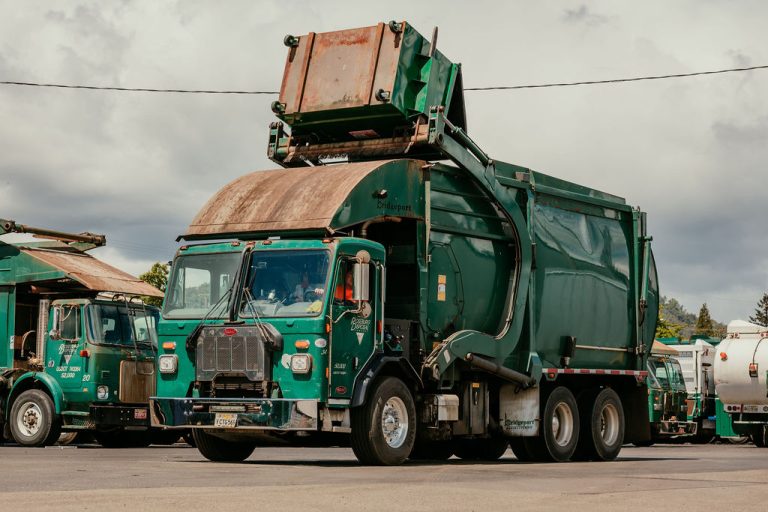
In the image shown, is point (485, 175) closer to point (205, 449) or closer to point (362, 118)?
point (362, 118)

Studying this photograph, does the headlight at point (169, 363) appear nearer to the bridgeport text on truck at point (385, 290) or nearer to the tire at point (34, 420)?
the bridgeport text on truck at point (385, 290)

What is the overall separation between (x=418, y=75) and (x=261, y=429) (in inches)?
206

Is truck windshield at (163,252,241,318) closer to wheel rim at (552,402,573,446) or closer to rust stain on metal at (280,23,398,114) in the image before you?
rust stain on metal at (280,23,398,114)

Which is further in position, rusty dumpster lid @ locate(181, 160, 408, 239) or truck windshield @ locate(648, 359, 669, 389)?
truck windshield @ locate(648, 359, 669, 389)

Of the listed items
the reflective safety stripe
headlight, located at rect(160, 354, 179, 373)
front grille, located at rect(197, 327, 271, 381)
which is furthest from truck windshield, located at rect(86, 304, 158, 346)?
the reflective safety stripe

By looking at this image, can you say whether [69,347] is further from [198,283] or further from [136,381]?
[198,283]

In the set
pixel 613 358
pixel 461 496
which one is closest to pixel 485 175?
pixel 613 358

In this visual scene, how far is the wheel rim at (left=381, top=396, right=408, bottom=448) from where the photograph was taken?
52.0ft

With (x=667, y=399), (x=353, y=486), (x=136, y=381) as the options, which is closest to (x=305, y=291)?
(x=353, y=486)

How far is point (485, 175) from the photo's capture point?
58.9 feet

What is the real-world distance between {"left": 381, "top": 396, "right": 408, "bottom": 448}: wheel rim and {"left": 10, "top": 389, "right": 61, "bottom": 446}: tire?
8.43m

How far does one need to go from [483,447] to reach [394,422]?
435cm

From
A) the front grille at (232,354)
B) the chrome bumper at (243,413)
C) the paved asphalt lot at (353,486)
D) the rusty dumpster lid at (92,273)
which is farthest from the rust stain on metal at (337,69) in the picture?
the rusty dumpster lid at (92,273)

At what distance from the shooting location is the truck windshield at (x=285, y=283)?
15.2 m
